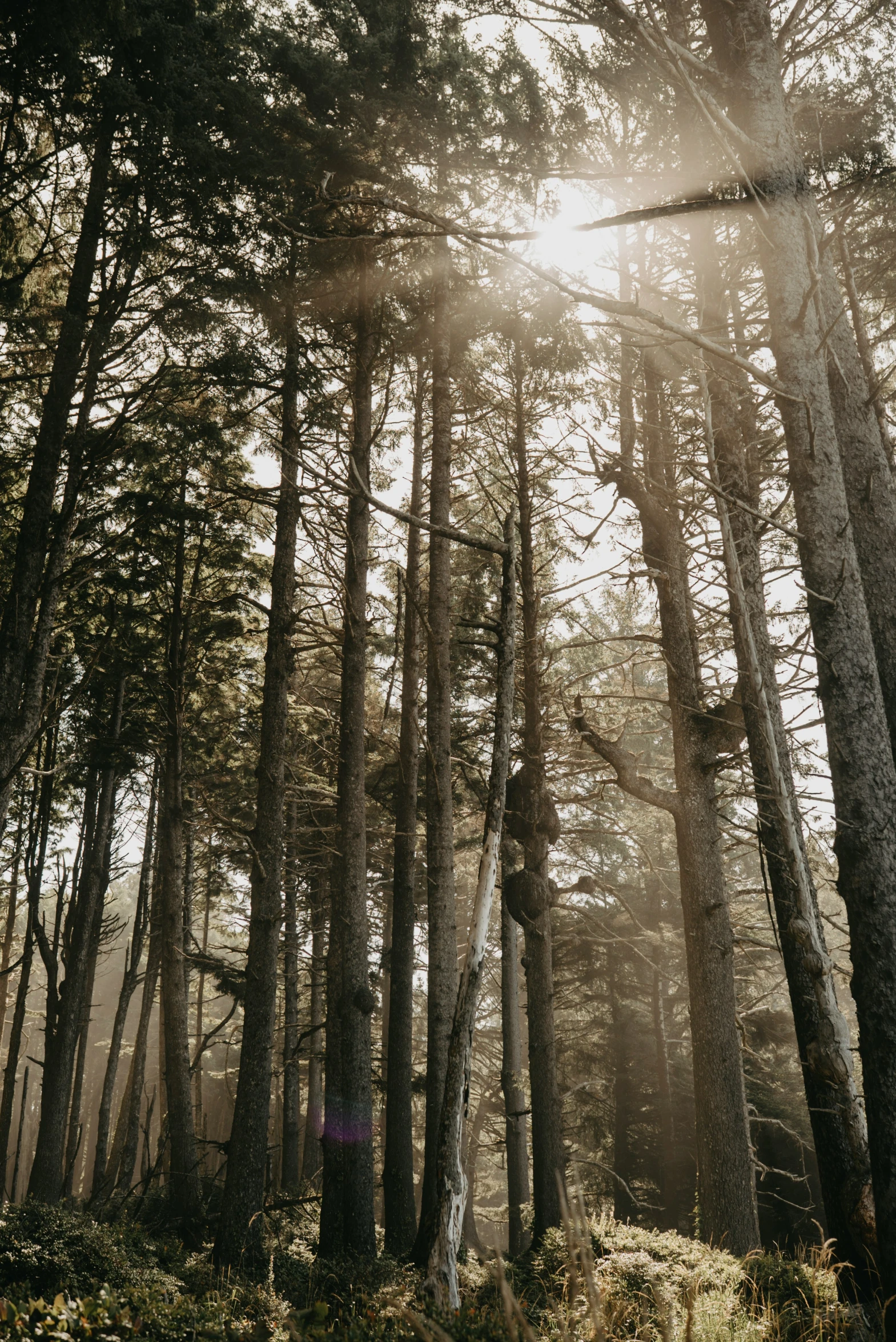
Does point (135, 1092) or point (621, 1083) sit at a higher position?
point (135, 1092)

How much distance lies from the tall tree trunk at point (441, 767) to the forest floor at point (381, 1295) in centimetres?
147

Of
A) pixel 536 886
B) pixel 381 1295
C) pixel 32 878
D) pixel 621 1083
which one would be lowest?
pixel 381 1295

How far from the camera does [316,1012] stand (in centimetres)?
1930

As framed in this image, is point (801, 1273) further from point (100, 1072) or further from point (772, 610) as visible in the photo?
point (100, 1072)

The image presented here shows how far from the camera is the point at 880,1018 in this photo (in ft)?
13.7

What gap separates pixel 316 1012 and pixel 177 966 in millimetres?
8820

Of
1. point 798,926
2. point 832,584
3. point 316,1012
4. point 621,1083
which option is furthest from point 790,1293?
point 621,1083

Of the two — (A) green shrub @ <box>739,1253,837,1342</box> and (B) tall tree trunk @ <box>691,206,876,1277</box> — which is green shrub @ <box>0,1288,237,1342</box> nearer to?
(A) green shrub @ <box>739,1253,837,1342</box>

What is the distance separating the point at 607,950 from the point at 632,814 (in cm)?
461

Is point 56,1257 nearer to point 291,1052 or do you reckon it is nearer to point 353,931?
point 353,931

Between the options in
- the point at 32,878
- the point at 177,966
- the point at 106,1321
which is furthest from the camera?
the point at 32,878

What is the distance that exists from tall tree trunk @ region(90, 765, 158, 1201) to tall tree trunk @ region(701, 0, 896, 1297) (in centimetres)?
1364

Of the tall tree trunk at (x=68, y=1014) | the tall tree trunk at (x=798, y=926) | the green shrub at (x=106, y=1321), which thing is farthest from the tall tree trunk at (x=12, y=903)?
the tall tree trunk at (x=798, y=926)

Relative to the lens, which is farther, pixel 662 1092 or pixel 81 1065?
pixel 662 1092
